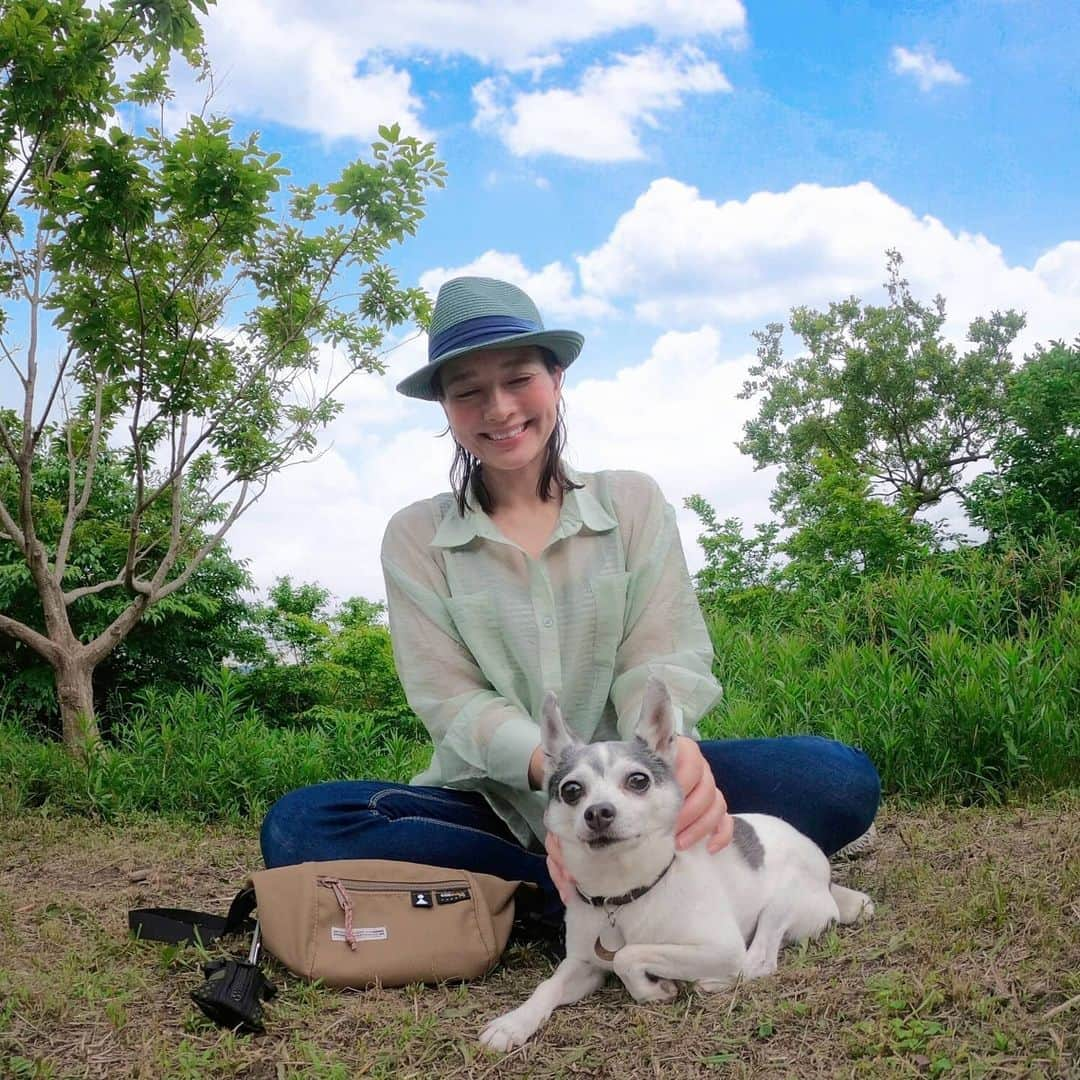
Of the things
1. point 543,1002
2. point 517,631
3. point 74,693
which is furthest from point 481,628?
point 74,693

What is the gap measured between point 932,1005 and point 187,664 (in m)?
8.69

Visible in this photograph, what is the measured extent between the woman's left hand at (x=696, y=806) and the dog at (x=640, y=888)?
0.11ft

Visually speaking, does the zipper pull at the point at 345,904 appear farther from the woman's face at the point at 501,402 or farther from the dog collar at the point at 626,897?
the woman's face at the point at 501,402

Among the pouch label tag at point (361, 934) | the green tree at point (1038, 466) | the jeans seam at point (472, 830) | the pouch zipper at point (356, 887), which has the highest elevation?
the green tree at point (1038, 466)

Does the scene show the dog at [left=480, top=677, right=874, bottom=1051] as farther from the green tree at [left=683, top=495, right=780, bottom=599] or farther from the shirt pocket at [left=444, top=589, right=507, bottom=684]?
the green tree at [left=683, top=495, right=780, bottom=599]

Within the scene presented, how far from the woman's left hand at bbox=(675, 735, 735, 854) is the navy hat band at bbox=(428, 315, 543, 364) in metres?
1.40

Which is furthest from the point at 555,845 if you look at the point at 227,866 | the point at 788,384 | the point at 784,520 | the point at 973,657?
the point at 788,384

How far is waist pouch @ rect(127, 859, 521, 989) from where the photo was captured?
11.0 feet

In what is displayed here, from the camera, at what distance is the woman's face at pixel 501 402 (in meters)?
3.52

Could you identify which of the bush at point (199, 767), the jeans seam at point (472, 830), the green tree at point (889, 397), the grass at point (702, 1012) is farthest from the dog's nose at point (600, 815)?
the green tree at point (889, 397)

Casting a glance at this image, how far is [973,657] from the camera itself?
6215 mm

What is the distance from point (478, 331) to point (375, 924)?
6.32 feet

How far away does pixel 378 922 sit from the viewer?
3.39 meters

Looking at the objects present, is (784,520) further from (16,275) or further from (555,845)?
(555,845)
